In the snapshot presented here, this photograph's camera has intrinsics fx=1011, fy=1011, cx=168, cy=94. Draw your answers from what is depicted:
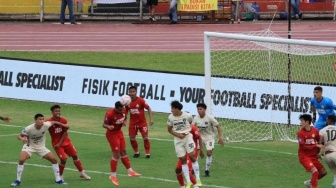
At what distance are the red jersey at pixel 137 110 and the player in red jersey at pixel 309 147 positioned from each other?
672cm

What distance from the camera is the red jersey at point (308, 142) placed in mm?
22922

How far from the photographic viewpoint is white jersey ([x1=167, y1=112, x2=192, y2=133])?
23.3 meters

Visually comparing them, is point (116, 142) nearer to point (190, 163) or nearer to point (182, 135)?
point (190, 163)

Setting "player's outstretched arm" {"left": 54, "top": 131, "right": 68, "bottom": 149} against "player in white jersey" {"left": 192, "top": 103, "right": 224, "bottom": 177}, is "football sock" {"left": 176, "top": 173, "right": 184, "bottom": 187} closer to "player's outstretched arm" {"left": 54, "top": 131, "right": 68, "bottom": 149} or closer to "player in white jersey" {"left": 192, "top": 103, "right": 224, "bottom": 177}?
"player in white jersey" {"left": 192, "top": 103, "right": 224, "bottom": 177}

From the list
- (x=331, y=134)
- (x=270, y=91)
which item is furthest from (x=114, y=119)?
(x=270, y=91)

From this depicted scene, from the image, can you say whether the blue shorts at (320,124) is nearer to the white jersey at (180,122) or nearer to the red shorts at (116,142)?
the white jersey at (180,122)

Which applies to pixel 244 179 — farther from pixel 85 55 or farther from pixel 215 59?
pixel 85 55

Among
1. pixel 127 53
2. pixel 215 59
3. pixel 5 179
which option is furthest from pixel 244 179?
pixel 127 53

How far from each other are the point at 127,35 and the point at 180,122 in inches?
948

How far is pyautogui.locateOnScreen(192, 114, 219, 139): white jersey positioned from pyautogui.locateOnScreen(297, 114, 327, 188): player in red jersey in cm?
298

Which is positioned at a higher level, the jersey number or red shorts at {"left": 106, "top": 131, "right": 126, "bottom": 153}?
the jersey number

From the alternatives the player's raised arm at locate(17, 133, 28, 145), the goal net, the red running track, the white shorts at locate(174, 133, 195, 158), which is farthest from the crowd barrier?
the white shorts at locate(174, 133, 195, 158)

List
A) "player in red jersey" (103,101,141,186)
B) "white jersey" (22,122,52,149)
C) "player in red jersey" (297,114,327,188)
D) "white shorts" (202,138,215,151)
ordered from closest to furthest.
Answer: "player in red jersey" (297,114,327,188)
"white jersey" (22,122,52,149)
"player in red jersey" (103,101,141,186)
"white shorts" (202,138,215,151)

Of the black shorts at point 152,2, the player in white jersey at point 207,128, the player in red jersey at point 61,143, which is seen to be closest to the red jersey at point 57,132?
the player in red jersey at point 61,143
